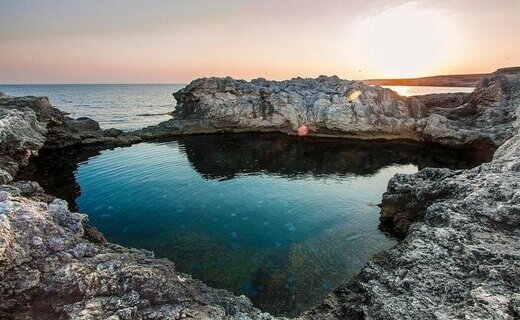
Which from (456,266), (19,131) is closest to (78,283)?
(456,266)

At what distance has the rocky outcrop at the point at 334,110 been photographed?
145ft

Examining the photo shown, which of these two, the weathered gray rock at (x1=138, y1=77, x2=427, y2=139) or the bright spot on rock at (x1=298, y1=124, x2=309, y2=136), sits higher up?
the weathered gray rock at (x1=138, y1=77, x2=427, y2=139)

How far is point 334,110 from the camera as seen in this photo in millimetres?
51062

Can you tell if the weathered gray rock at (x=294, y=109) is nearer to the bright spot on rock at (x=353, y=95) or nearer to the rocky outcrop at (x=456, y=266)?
the bright spot on rock at (x=353, y=95)

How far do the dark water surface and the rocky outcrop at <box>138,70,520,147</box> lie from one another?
5.59 m

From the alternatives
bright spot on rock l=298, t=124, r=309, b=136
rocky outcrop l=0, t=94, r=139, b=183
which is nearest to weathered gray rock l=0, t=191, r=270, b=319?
rocky outcrop l=0, t=94, r=139, b=183

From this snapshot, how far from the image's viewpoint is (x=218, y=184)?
2870 centimetres

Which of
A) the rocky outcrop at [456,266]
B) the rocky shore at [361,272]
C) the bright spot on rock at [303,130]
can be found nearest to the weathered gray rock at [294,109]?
the bright spot on rock at [303,130]

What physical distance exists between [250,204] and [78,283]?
54.5ft

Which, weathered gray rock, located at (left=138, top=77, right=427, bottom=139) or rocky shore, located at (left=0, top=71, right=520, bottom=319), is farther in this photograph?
weathered gray rock, located at (left=138, top=77, right=427, bottom=139)

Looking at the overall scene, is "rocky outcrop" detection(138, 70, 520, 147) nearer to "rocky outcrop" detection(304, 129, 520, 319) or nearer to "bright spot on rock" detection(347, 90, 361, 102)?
"bright spot on rock" detection(347, 90, 361, 102)

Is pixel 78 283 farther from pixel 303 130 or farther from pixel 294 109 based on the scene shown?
pixel 294 109

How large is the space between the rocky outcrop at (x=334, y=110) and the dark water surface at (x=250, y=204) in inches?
220

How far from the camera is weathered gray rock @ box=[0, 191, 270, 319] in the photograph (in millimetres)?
7520
